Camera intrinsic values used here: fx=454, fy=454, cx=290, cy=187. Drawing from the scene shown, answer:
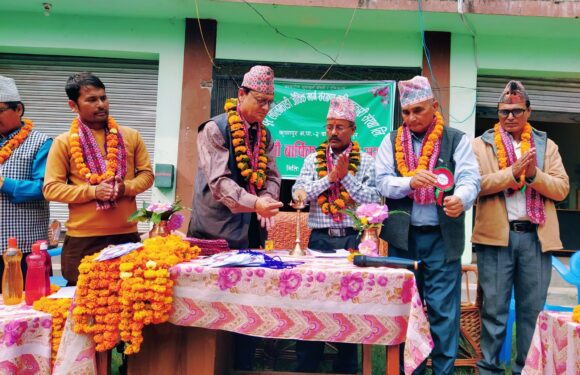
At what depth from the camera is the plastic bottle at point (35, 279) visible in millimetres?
2322

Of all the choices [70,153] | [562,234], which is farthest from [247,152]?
[562,234]

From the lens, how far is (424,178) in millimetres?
2639

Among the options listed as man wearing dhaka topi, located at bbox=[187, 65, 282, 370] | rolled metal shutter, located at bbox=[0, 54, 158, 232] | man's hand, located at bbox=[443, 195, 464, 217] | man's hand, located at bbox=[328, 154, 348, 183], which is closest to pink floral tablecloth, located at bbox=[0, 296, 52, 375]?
man wearing dhaka topi, located at bbox=[187, 65, 282, 370]

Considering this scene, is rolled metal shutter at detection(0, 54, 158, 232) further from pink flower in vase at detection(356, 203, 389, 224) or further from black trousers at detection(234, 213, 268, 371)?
pink flower in vase at detection(356, 203, 389, 224)

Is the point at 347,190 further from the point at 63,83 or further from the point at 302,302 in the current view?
the point at 63,83

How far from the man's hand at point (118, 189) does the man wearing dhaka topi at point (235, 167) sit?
0.44 meters

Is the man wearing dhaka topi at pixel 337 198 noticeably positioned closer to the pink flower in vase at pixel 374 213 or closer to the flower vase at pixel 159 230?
the pink flower in vase at pixel 374 213

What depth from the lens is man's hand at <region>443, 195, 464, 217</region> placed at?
8.57 feet

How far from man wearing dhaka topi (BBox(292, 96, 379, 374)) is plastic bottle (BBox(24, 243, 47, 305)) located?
153cm

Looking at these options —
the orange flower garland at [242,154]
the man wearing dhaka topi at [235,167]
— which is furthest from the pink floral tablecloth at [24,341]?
the orange flower garland at [242,154]

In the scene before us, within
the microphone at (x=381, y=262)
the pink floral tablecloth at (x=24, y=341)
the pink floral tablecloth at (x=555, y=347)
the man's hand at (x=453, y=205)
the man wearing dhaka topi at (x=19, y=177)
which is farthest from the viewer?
the man wearing dhaka topi at (x=19, y=177)

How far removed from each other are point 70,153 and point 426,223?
2253 mm

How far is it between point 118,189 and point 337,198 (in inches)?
55.3

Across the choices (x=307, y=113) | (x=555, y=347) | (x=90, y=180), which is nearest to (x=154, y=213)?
(x=90, y=180)
